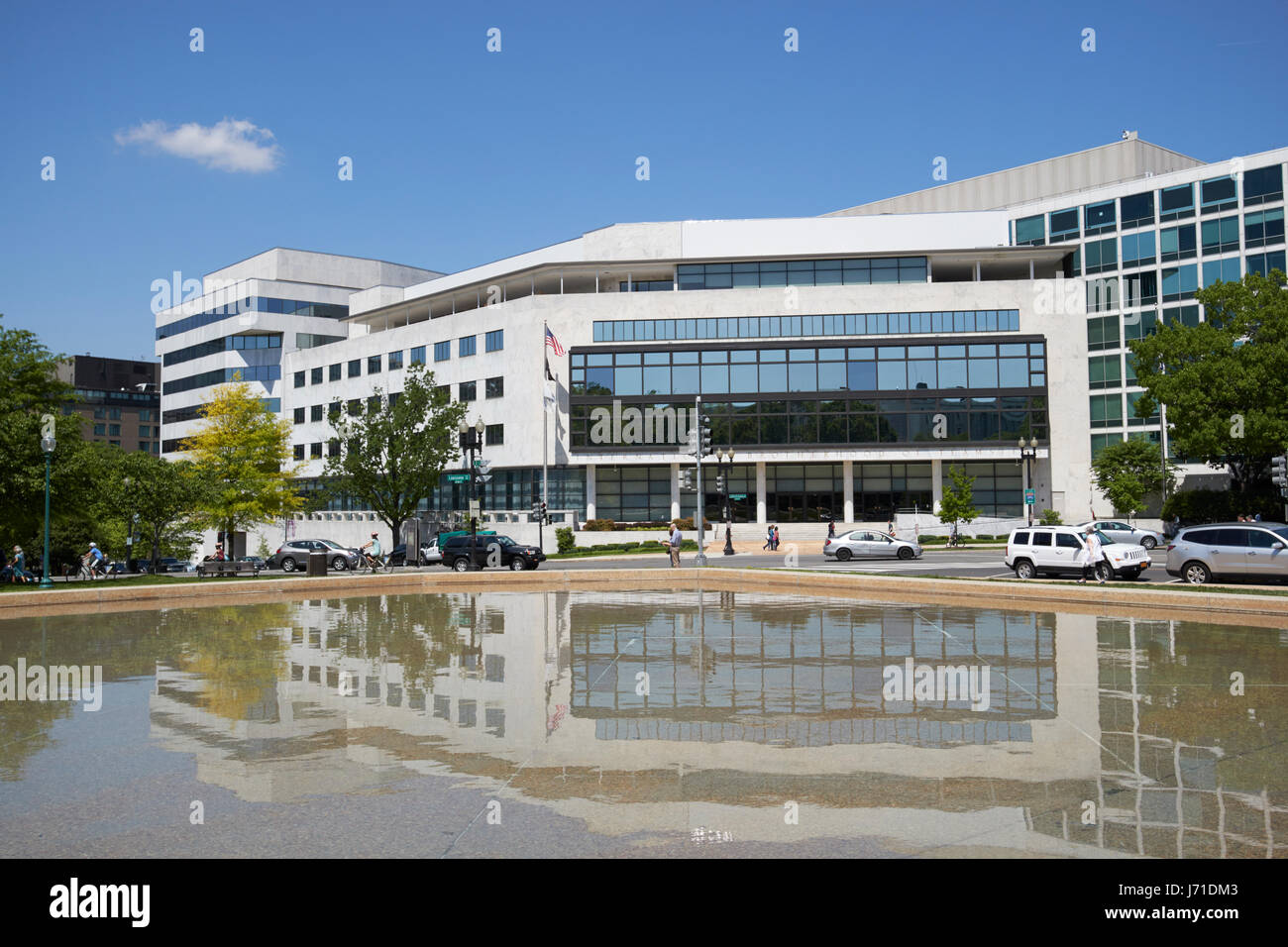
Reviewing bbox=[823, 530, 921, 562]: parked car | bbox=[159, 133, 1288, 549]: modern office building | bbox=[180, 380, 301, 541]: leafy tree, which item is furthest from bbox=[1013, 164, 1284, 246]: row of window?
bbox=[180, 380, 301, 541]: leafy tree

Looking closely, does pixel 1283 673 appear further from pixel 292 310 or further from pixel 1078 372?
pixel 292 310

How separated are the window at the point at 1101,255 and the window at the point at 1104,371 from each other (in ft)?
22.6

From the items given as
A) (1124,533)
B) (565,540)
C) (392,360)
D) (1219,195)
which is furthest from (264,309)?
(1219,195)

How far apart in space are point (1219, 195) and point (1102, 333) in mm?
11849

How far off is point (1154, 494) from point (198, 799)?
68998 millimetres

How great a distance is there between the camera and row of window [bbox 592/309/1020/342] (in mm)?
64875

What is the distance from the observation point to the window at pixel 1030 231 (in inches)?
2906

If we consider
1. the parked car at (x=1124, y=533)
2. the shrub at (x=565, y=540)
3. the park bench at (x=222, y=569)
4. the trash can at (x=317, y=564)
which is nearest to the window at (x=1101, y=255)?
the parked car at (x=1124, y=533)

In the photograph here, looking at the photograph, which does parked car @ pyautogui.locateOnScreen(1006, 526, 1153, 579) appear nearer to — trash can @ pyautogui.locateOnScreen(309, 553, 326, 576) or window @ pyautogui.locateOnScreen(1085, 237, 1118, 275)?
trash can @ pyautogui.locateOnScreen(309, 553, 326, 576)

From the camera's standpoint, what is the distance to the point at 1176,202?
6712 cm

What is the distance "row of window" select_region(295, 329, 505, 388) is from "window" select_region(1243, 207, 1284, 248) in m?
53.0

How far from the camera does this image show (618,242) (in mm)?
69688
